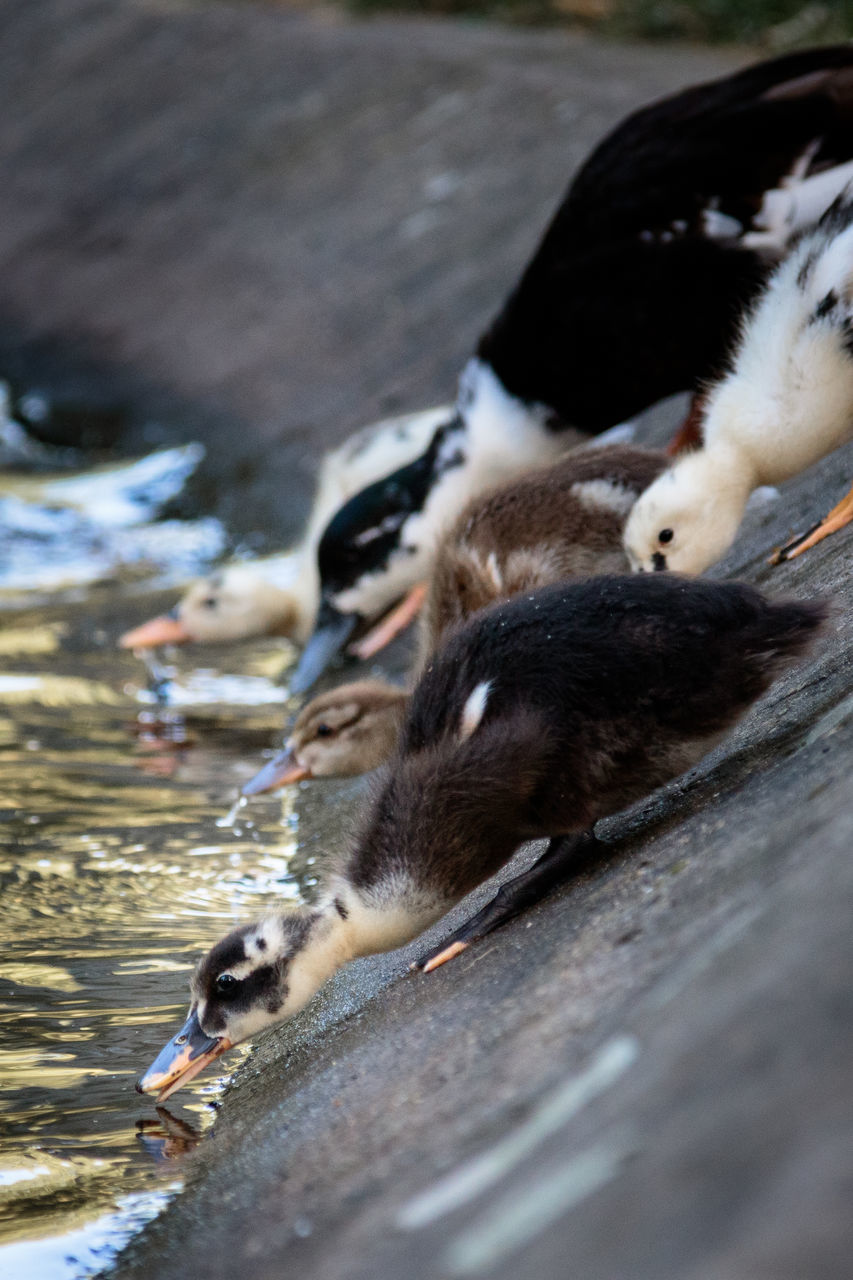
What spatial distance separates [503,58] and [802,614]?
8156 mm

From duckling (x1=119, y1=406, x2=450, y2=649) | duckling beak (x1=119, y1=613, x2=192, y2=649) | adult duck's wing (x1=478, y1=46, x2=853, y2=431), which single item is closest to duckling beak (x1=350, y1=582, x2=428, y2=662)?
duckling (x1=119, y1=406, x2=450, y2=649)

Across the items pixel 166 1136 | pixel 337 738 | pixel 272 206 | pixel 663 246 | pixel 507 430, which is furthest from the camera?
pixel 272 206

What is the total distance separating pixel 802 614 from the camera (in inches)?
106

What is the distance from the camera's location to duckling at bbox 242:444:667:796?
3.99 meters

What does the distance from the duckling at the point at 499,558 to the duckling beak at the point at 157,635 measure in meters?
1.80

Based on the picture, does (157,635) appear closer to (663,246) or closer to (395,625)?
(395,625)

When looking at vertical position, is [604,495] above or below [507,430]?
above

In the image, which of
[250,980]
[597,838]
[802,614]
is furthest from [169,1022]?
[802,614]

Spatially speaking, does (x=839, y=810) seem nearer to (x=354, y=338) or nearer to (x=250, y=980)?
(x=250, y=980)

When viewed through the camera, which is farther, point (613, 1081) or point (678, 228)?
point (678, 228)

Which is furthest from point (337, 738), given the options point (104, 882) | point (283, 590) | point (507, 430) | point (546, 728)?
point (283, 590)

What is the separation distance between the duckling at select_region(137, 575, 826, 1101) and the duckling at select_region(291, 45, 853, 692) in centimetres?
180

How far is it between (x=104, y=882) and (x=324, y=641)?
2.11m

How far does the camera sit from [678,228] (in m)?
4.65
